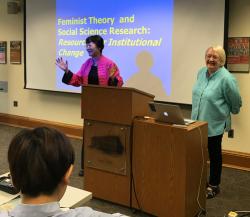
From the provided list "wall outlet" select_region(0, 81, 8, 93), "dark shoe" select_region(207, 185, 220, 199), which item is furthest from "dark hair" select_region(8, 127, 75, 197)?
"wall outlet" select_region(0, 81, 8, 93)

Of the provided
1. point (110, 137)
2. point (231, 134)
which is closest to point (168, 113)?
point (110, 137)

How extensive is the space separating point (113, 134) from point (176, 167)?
0.65m

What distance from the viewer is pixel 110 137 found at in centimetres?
316

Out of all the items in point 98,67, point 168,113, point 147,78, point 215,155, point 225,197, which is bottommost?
point 225,197

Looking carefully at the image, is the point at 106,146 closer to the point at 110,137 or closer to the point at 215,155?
the point at 110,137

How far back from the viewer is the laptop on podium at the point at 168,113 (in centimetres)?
275

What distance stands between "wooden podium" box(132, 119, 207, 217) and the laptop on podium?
5cm

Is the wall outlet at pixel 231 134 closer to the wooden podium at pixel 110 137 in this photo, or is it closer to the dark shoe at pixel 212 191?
the dark shoe at pixel 212 191

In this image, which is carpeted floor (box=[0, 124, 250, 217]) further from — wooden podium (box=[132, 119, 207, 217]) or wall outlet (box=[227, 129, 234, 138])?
wall outlet (box=[227, 129, 234, 138])

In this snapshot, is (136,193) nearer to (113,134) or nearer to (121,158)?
(121,158)

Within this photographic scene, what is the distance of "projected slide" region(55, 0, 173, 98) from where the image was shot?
4625 mm

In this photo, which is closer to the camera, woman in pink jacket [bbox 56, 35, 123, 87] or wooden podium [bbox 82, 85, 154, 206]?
wooden podium [bbox 82, 85, 154, 206]

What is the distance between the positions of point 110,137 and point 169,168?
2.03 ft

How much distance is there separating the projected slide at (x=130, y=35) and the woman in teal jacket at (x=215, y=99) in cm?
127
